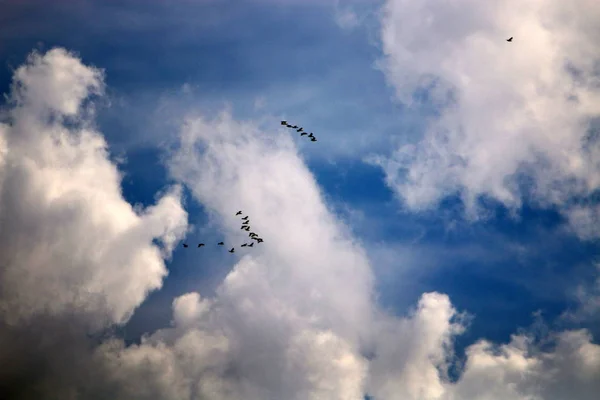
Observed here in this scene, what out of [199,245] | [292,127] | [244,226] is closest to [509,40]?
[292,127]

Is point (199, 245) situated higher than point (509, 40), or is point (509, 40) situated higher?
point (509, 40)

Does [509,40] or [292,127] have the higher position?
[509,40]

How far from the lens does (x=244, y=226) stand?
196m

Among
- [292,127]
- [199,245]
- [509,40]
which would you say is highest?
[509,40]

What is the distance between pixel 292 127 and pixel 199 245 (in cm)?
8036

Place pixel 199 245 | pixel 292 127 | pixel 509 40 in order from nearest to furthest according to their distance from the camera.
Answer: pixel 509 40 < pixel 292 127 < pixel 199 245

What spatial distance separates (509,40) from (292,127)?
342 feet

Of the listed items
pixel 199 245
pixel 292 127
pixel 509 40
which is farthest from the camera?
pixel 199 245

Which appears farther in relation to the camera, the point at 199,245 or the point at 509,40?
the point at 199,245

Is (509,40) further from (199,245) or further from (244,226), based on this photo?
(199,245)

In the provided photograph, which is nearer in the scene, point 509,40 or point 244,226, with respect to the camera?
point 509,40

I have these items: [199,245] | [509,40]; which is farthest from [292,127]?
[509,40]

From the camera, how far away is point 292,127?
174250 mm

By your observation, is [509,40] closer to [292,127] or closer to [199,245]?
[292,127]
